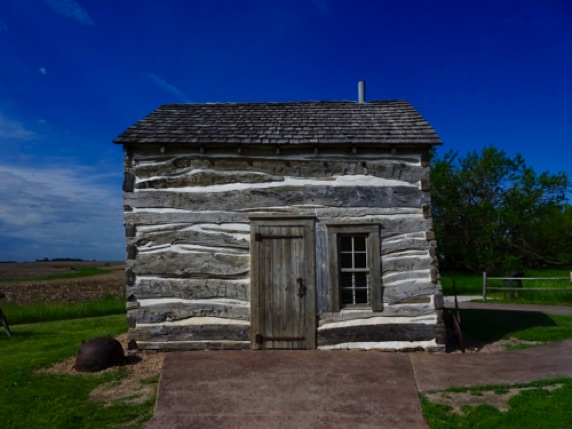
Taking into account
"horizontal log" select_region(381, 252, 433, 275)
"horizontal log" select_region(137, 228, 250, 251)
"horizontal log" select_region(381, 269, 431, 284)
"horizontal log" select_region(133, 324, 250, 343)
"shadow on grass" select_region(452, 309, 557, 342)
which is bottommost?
"shadow on grass" select_region(452, 309, 557, 342)

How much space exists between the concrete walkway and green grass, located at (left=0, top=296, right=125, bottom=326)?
8833 mm

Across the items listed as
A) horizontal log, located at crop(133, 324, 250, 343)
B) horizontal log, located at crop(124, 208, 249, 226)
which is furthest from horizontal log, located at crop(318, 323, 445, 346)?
horizontal log, located at crop(124, 208, 249, 226)

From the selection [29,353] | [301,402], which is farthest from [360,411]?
[29,353]

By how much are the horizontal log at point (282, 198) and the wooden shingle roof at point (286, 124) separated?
3.23ft

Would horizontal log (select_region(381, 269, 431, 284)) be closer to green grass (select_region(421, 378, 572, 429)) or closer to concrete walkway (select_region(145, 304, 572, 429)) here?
concrete walkway (select_region(145, 304, 572, 429))

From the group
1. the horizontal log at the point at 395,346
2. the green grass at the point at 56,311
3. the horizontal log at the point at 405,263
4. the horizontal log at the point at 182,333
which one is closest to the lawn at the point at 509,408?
the horizontal log at the point at 395,346

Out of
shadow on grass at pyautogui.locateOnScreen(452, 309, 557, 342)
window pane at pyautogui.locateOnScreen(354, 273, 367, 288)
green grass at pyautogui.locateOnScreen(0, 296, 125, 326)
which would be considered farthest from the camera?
green grass at pyautogui.locateOnScreen(0, 296, 125, 326)

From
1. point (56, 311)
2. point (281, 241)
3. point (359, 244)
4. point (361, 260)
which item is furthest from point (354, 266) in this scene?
point (56, 311)

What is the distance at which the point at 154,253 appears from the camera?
8.46 metres

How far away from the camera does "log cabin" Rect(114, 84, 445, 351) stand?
27.2ft

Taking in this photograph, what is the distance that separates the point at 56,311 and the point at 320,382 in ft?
40.5

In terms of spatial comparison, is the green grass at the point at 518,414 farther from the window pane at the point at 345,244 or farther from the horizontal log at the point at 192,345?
the horizontal log at the point at 192,345

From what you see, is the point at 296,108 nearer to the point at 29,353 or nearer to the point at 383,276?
the point at 383,276

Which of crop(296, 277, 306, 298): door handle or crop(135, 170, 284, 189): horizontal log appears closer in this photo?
crop(296, 277, 306, 298): door handle
